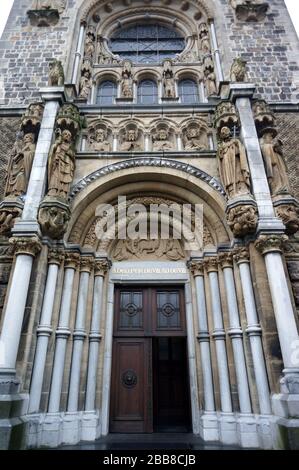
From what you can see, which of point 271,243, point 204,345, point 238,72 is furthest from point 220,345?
point 238,72

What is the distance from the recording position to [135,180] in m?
7.68

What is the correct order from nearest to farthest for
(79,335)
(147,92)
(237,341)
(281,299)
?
(281,299), (237,341), (79,335), (147,92)

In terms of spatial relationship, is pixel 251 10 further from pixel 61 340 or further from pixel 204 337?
pixel 61 340

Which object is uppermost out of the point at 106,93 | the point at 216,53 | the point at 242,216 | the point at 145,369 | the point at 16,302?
the point at 216,53

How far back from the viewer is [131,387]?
6645 mm

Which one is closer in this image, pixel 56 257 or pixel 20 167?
pixel 56 257

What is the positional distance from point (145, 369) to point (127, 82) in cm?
795

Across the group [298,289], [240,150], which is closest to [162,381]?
[298,289]

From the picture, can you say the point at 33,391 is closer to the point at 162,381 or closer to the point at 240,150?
the point at 162,381

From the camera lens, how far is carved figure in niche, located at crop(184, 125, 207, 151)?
7969 mm

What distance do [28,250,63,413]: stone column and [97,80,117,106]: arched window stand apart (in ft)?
17.5

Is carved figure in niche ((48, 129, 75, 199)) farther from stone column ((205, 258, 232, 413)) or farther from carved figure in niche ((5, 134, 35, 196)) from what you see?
stone column ((205, 258, 232, 413))

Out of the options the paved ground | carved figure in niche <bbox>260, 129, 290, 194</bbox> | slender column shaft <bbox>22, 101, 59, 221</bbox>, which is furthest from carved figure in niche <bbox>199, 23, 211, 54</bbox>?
the paved ground

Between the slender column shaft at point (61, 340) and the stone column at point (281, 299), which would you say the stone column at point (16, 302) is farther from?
the stone column at point (281, 299)
